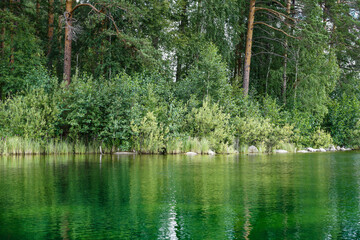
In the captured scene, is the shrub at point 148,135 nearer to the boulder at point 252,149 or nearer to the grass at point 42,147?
the grass at point 42,147

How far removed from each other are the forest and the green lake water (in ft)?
26.4

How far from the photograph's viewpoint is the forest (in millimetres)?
19625

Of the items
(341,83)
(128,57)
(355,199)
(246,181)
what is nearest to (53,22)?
(128,57)

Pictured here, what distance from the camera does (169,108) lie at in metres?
22.2

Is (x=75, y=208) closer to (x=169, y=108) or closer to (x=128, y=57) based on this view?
(x=169, y=108)

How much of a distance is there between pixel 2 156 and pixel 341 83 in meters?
27.8

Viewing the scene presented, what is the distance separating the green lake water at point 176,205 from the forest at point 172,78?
8.05 metres

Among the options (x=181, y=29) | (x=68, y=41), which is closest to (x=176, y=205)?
(x=68, y=41)

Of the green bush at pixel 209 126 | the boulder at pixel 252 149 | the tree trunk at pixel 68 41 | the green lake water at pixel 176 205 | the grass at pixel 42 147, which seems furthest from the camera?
the boulder at pixel 252 149

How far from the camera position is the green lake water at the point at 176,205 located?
17.5 ft

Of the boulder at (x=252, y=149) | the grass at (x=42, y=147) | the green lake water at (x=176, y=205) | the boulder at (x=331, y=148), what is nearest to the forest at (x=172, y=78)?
the grass at (x=42, y=147)

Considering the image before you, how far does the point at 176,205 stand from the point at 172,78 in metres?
21.2

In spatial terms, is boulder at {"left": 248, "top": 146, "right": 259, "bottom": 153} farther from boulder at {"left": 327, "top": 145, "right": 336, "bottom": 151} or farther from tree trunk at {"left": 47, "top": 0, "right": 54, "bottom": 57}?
tree trunk at {"left": 47, "top": 0, "right": 54, "bottom": 57}

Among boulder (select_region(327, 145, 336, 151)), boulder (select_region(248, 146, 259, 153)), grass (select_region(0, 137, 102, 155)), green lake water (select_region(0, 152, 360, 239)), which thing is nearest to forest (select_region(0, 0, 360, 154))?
grass (select_region(0, 137, 102, 155))
